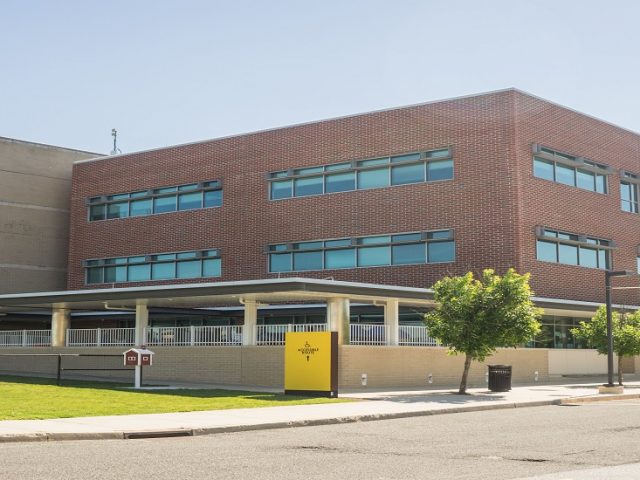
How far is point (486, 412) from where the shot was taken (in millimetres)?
23766

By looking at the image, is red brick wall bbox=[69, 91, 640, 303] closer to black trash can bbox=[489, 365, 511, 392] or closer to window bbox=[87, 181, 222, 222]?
window bbox=[87, 181, 222, 222]

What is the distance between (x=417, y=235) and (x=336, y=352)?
47.7ft

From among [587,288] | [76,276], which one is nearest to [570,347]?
[587,288]

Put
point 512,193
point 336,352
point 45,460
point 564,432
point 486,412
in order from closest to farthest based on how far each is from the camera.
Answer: point 45,460
point 564,432
point 486,412
point 336,352
point 512,193

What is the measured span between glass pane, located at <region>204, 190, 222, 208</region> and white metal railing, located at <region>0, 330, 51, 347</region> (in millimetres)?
10319

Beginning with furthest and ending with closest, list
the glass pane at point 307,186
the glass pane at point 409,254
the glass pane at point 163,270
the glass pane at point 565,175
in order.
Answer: the glass pane at point 163,270
the glass pane at point 307,186
the glass pane at point 565,175
the glass pane at point 409,254

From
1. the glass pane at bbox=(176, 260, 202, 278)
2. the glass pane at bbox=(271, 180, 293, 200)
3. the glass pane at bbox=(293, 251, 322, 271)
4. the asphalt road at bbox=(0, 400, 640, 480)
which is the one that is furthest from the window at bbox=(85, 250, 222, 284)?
the asphalt road at bbox=(0, 400, 640, 480)

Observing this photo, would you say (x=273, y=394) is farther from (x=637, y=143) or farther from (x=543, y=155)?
(x=637, y=143)

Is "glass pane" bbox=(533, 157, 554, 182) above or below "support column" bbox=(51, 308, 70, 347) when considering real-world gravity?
above

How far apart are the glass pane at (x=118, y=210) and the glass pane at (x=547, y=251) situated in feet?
73.8

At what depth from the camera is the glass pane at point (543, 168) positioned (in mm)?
41050

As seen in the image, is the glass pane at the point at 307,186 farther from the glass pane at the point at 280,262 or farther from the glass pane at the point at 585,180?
the glass pane at the point at 585,180

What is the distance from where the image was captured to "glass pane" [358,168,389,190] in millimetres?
42656

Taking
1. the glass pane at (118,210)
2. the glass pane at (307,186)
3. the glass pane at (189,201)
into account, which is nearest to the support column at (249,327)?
the glass pane at (307,186)
